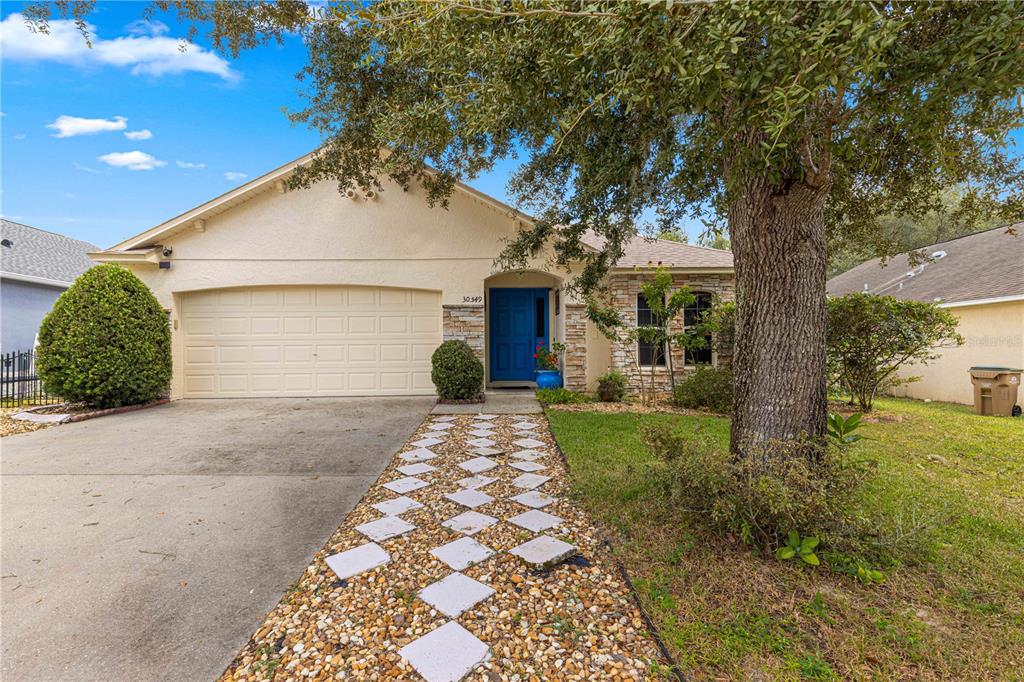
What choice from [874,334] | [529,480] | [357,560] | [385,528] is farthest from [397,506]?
[874,334]

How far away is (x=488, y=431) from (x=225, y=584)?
158 inches

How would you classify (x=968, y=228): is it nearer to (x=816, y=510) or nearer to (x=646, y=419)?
(x=816, y=510)

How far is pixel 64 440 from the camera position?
5941mm

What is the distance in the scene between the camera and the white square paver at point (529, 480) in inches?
165

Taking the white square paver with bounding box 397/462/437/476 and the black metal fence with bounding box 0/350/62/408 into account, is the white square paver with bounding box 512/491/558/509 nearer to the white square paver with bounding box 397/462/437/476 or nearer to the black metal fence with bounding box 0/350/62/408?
the white square paver with bounding box 397/462/437/476

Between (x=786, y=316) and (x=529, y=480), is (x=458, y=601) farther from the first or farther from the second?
(x=786, y=316)

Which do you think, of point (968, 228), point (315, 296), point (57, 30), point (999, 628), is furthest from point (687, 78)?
point (315, 296)

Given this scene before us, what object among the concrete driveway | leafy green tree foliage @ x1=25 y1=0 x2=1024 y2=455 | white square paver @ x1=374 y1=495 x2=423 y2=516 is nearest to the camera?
leafy green tree foliage @ x1=25 y1=0 x2=1024 y2=455

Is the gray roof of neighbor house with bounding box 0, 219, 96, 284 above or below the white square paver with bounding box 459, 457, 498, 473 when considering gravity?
above

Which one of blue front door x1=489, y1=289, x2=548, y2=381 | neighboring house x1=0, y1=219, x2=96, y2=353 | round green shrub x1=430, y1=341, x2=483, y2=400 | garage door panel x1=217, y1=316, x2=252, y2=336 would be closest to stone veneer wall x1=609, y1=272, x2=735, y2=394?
blue front door x1=489, y1=289, x2=548, y2=381

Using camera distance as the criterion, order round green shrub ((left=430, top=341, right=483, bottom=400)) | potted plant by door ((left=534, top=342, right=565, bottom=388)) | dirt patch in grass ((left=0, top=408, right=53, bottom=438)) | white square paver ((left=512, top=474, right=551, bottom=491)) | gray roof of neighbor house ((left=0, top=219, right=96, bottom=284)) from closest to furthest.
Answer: white square paver ((left=512, top=474, right=551, bottom=491)) < dirt patch in grass ((left=0, top=408, right=53, bottom=438)) < round green shrub ((left=430, top=341, right=483, bottom=400)) < potted plant by door ((left=534, top=342, right=565, bottom=388)) < gray roof of neighbor house ((left=0, top=219, right=96, bottom=284))

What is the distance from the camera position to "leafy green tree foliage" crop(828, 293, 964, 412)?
7.12 m

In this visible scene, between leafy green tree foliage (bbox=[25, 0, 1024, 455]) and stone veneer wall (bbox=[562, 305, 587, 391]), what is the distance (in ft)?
11.0

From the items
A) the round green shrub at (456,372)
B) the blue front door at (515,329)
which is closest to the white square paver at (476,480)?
the round green shrub at (456,372)
